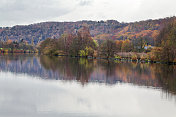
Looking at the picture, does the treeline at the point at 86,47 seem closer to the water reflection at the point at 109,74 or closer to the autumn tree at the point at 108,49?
the autumn tree at the point at 108,49

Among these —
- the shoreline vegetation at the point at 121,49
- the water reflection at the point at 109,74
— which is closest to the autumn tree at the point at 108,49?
the shoreline vegetation at the point at 121,49

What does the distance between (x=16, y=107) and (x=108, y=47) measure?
61.2 m

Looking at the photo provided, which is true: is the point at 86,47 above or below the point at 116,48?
above

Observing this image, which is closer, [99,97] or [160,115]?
[160,115]

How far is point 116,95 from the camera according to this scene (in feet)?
59.0

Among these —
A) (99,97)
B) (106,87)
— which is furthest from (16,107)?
(106,87)

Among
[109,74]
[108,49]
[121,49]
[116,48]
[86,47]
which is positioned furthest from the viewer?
[121,49]

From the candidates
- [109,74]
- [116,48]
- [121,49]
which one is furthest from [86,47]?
[109,74]

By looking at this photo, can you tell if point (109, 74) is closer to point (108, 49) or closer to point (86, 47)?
point (108, 49)

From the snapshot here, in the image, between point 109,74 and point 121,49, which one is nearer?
point 109,74

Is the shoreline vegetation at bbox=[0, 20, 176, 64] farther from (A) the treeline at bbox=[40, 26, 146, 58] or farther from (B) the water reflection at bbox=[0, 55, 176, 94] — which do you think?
(B) the water reflection at bbox=[0, 55, 176, 94]

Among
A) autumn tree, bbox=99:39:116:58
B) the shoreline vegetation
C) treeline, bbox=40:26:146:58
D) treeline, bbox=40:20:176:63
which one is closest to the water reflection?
treeline, bbox=40:20:176:63

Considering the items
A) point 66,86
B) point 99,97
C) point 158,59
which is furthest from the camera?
point 158,59

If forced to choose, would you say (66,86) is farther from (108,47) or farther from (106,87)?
(108,47)
